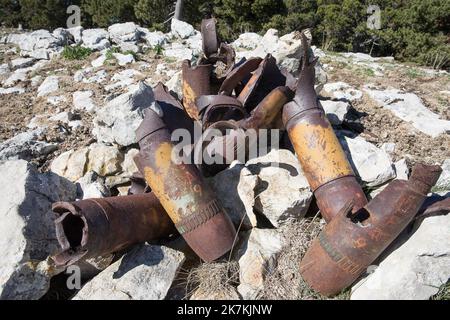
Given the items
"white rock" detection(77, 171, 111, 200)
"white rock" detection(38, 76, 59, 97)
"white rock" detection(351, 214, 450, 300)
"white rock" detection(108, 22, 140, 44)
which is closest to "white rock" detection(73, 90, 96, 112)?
"white rock" detection(38, 76, 59, 97)

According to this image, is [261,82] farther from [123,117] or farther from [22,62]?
[22,62]

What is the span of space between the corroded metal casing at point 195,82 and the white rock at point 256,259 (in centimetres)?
138

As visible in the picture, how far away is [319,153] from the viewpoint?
279 centimetres

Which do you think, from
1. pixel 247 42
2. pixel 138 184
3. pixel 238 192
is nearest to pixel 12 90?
pixel 138 184

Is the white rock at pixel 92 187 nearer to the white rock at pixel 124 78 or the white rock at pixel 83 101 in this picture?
the white rock at pixel 83 101

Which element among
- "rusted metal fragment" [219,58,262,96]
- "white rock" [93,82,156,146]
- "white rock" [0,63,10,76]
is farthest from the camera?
"white rock" [0,63,10,76]

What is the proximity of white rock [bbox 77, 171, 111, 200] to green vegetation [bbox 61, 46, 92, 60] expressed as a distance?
14.9 feet

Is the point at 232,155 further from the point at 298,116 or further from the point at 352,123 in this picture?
the point at 352,123

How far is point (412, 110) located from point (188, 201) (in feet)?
11.0

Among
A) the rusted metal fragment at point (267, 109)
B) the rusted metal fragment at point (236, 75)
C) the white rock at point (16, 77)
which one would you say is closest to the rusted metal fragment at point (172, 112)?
the rusted metal fragment at point (236, 75)

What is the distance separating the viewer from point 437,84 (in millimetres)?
5633

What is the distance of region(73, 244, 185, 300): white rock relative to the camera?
231 cm

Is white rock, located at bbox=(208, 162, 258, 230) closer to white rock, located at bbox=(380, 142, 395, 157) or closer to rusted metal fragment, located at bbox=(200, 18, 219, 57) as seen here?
rusted metal fragment, located at bbox=(200, 18, 219, 57)

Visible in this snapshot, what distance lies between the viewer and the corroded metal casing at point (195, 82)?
354 centimetres
